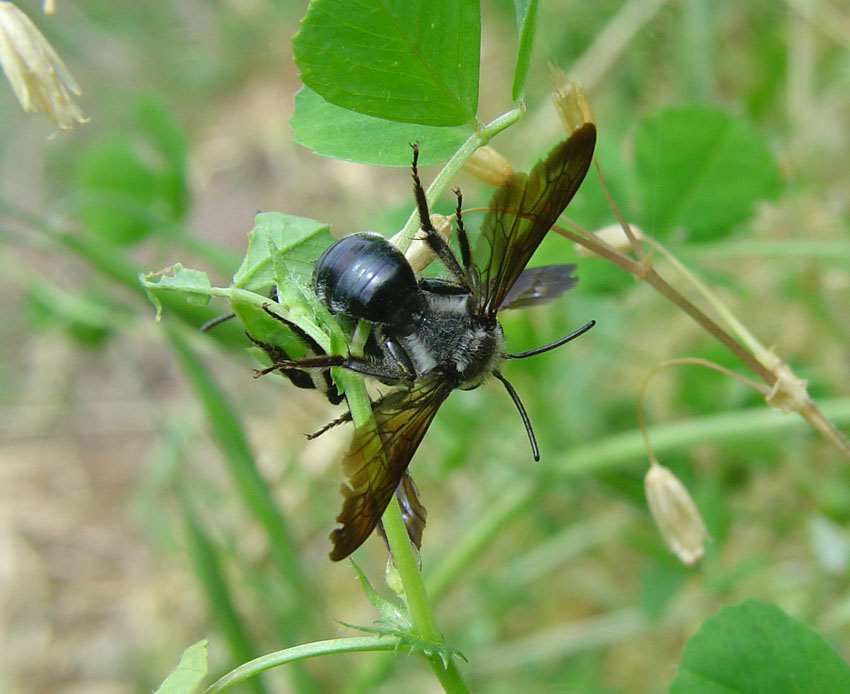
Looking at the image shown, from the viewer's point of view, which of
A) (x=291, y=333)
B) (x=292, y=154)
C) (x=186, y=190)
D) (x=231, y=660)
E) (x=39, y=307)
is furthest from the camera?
(x=292, y=154)

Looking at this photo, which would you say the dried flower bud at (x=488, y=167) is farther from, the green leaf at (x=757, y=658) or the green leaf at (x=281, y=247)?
the green leaf at (x=757, y=658)

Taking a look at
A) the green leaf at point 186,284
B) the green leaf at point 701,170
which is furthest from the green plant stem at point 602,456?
the green leaf at point 186,284

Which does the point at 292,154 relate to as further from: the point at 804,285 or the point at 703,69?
the point at 804,285

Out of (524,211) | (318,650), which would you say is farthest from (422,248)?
(318,650)

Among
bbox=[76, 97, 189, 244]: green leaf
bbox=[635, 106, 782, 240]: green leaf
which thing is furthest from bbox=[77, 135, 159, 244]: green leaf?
bbox=[635, 106, 782, 240]: green leaf

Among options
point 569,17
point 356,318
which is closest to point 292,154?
point 569,17

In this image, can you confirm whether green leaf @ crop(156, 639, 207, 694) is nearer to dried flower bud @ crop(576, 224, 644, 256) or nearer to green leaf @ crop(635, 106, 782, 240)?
dried flower bud @ crop(576, 224, 644, 256)
